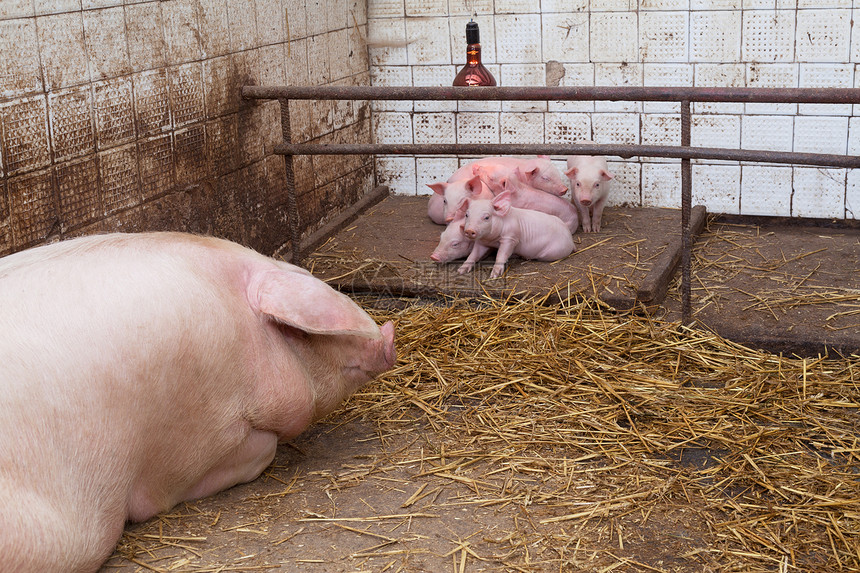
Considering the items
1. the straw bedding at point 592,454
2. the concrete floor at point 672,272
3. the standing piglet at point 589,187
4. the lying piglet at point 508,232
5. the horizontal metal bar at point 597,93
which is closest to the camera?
the straw bedding at point 592,454

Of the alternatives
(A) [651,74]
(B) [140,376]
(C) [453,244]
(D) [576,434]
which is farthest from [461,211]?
(B) [140,376]

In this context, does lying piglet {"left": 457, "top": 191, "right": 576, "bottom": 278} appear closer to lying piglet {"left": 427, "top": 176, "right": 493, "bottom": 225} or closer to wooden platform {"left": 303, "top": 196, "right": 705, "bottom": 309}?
wooden platform {"left": 303, "top": 196, "right": 705, "bottom": 309}

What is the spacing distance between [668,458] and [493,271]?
1.92 meters

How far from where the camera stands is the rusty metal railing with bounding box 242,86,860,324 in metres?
3.68

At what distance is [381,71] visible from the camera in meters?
6.66

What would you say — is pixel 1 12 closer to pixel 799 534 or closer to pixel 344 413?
pixel 344 413

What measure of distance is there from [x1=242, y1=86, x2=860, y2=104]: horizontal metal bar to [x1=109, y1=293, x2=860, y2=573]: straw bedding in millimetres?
994

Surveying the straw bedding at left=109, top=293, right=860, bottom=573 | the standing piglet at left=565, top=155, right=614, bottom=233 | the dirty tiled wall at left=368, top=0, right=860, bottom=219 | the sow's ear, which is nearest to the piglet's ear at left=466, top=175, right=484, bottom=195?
the standing piglet at left=565, top=155, right=614, bottom=233

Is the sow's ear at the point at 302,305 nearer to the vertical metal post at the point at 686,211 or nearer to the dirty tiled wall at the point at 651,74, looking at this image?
the vertical metal post at the point at 686,211

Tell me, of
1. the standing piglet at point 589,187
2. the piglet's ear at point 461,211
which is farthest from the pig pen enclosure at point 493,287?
the piglet's ear at point 461,211

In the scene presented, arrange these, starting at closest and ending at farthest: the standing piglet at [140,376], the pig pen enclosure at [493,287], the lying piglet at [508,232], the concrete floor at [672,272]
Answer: the standing piglet at [140,376]
the pig pen enclosure at [493,287]
the concrete floor at [672,272]
the lying piglet at [508,232]

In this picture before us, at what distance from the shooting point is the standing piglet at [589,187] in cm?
546

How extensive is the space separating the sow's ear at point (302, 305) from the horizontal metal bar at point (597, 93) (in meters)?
1.56

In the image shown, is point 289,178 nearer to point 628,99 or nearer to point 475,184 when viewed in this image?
point 475,184
